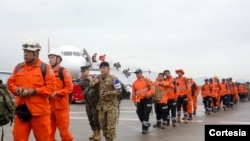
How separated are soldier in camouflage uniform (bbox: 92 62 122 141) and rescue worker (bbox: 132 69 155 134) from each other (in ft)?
8.11

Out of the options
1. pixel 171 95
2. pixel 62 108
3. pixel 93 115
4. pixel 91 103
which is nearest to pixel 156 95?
pixel 171 95

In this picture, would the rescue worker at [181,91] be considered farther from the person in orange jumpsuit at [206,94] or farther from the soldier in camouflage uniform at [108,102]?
the soldier in camouflage uniform at [108,102]

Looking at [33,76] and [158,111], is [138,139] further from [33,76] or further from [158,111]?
[33,76]

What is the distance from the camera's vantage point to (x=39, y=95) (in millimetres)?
6121

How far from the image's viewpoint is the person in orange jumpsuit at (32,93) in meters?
6.05

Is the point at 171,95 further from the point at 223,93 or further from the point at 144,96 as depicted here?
the point at 223,93

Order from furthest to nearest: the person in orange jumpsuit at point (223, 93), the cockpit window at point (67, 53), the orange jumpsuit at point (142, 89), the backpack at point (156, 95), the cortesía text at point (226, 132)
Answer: the cockpit window at point (67, 53), the person in orange jumpsuit at point (223, 93), the backpack at point (156, 95), the orange jumpsuit at point (142, 89), the cortesía text at point (226, 132)

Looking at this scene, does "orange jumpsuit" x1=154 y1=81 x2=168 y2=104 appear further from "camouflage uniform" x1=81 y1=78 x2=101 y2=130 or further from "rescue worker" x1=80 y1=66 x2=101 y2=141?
"camouflage uniform" x1=81 y1=78 x2=101 y2=130

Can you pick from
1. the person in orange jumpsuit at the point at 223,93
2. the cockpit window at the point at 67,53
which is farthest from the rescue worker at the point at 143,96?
the cockpit window at the point at 67,53

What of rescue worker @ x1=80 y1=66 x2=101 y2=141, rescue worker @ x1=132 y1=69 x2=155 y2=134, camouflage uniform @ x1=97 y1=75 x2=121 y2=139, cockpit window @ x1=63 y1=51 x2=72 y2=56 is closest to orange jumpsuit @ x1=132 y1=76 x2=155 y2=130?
rescue worker @ x1=132 y1=69 x2=155 y2=134

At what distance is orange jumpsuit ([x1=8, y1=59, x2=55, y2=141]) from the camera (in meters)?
6.07

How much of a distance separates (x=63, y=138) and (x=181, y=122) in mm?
7517

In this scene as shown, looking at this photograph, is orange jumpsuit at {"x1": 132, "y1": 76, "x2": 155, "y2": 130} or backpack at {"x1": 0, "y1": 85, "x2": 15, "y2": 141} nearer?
backpack at {"x1": 0, "y1": 85, "x2": 15, "y2": 141}

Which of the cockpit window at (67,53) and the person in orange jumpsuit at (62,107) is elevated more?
the cockpit window at (67,53)
